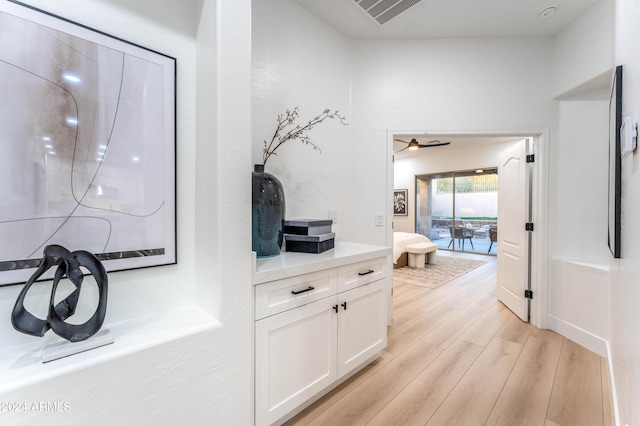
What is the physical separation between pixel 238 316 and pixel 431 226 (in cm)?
773

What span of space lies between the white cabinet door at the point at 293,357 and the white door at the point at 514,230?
2409 millimetres

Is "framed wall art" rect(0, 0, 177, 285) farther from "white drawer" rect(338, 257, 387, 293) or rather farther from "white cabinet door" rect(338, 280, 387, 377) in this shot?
"white cabinet door" rect(338, 280, 387, 377)

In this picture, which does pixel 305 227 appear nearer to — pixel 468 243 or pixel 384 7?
pixel 384 7

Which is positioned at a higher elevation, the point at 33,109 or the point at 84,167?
the point at 33,109

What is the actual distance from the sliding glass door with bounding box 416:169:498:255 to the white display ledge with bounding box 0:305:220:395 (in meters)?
7.41

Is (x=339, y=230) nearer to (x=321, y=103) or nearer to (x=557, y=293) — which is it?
(x=321, y=103)

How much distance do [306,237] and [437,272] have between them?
13.2ft

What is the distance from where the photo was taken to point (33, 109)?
0.99 metres

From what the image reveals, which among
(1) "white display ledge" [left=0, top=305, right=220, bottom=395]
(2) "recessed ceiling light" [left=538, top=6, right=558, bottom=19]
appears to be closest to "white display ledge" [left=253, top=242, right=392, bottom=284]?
(1) "white display ledge" [left=0, top=305, right=220, bottom=395]

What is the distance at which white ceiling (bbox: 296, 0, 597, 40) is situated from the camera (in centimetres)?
225

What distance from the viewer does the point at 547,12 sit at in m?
2.33

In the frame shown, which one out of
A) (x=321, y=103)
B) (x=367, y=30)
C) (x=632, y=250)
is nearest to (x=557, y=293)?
(x=632, y=250)

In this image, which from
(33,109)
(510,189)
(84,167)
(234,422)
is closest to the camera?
(33,109)

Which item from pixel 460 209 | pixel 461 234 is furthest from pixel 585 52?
pixel 461 234
